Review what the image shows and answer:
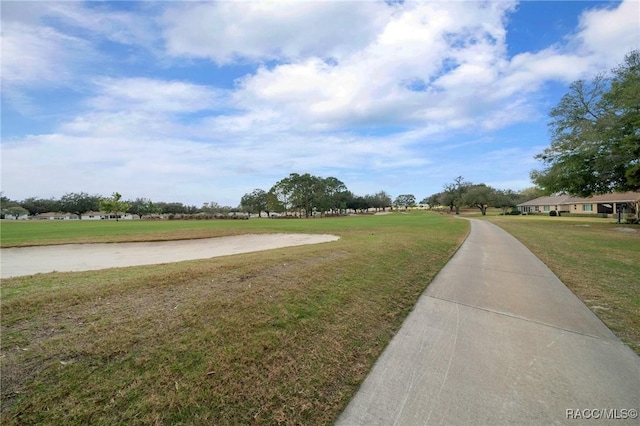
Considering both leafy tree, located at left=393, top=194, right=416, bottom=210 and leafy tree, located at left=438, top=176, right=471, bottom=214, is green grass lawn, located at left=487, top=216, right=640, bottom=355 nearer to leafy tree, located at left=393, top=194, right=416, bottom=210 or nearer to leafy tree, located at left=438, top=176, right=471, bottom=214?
leafy tree, located at left=438, top=176, right=471, bottom=214

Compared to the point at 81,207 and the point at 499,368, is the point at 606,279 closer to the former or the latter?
the point at 499,368

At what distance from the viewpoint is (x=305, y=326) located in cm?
460

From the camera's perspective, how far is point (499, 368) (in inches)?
144

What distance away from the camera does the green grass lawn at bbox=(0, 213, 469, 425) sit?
→ 279 cm

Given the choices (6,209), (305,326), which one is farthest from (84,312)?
(6,209)

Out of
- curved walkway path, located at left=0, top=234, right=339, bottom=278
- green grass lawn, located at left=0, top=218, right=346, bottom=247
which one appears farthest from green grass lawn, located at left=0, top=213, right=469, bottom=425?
green grass lawn, located at left=0, top=218, right=346, bottom=247

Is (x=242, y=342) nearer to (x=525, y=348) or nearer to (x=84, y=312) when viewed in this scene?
(x=84, y=312)

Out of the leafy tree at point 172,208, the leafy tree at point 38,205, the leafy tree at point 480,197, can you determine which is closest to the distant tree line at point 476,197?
the leafy tree at point 480,197

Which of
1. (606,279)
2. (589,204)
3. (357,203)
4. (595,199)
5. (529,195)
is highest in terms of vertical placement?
(529,195)

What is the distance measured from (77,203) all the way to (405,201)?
142m

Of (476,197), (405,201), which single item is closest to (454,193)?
(476,197)

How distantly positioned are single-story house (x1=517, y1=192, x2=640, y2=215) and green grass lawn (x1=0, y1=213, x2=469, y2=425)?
52087 mm

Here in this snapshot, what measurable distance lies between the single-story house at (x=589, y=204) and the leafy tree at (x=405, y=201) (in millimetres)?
67930

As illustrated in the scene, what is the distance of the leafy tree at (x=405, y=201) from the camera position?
160625 millimetres
